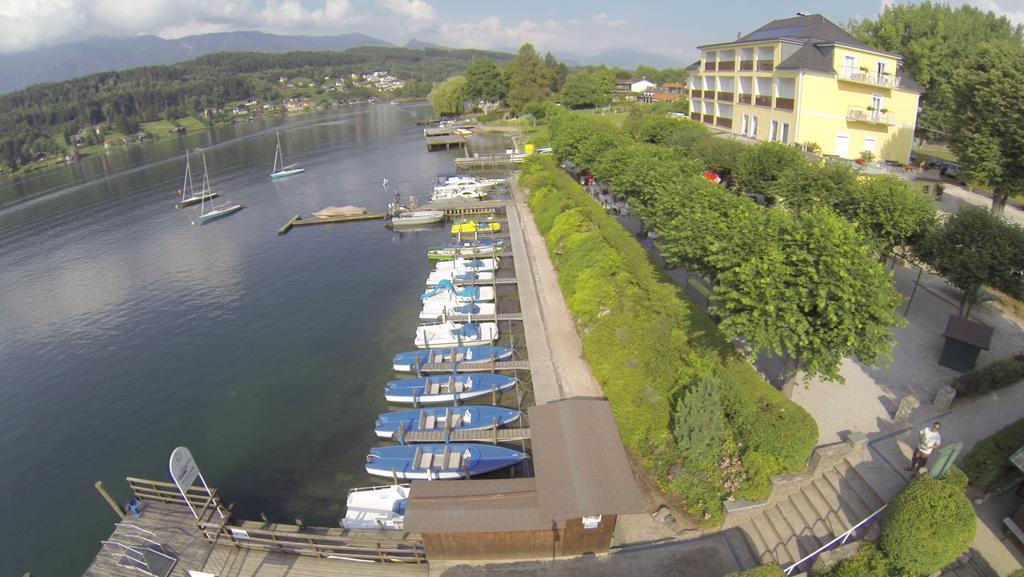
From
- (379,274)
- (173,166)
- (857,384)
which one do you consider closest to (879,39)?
(857,384)

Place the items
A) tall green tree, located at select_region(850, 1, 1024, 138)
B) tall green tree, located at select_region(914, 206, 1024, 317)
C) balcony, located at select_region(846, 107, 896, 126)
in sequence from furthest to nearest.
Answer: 1. tall green tree, located at select_region(850, 1, 1024, 138)
2. balcony, located at select_region(846, 107, 896, 126)
3. tall green tree, located at select_region(914, 206, 1024, 317)

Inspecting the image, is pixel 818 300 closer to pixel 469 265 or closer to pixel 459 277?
pixel 459 277

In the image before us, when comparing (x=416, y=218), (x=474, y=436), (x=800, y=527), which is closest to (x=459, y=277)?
(x=474, y=436)

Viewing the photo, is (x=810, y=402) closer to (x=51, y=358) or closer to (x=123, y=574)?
(x=123, y=574)

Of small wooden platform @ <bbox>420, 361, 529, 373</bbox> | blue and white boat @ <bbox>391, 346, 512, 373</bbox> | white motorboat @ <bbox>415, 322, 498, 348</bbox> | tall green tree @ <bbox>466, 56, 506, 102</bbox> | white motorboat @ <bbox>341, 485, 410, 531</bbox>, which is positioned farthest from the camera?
tall green tree @ <bbox>466, 56, 506, 102</bbox>

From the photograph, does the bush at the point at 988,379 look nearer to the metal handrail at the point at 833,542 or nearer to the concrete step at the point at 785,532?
the metal handrail at the point at 833,542

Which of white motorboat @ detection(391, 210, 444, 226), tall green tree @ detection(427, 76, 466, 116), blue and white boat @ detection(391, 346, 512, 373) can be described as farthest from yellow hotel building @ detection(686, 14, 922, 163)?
tall green tree @ detection(427, 76, 466, 116)

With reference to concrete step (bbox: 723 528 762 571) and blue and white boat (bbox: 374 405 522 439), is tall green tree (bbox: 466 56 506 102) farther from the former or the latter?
concrete step (bbox: 723 528 762 571)

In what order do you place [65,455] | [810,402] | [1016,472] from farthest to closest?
[65,455]
[810,402]
[1016,472]
